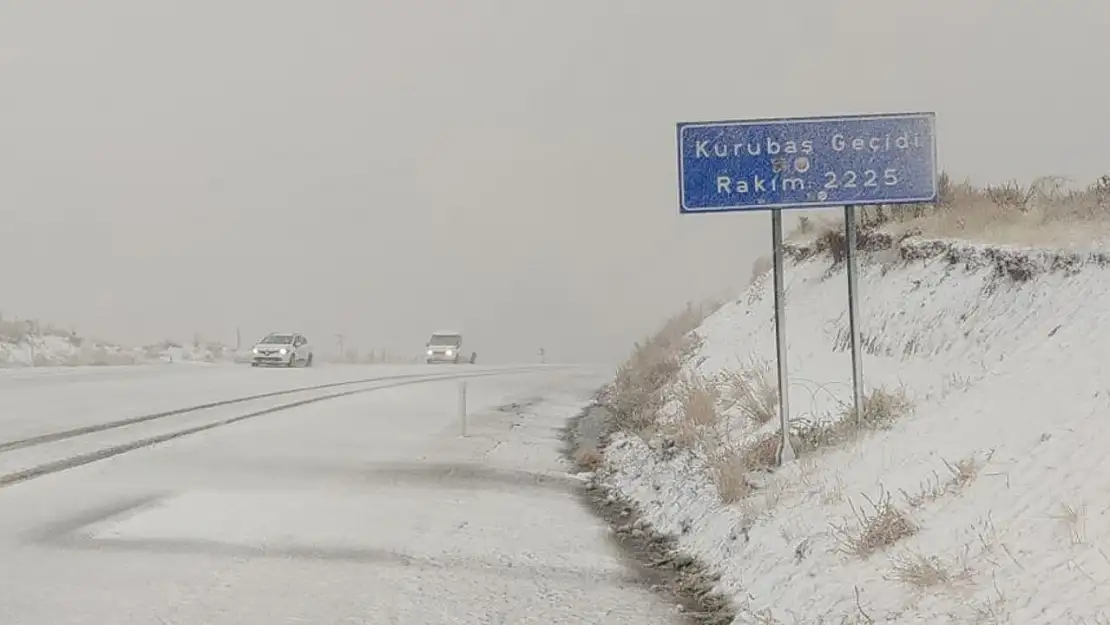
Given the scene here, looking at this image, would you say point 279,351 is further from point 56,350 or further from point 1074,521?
point 1074,521

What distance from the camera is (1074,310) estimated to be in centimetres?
1070

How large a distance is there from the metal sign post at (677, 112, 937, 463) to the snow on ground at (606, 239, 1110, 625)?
1.81 m

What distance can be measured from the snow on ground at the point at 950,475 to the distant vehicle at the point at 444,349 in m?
43.0

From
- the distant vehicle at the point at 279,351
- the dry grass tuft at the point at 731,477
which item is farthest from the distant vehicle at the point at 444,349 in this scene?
the dry grass tuft at the point at 731,477

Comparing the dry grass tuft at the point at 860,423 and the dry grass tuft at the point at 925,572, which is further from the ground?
the dry grass tuft at the point at 860,423

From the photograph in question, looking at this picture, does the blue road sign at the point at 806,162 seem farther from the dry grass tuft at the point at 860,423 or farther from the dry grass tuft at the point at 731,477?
the dry grass tuft at the point at 731,477

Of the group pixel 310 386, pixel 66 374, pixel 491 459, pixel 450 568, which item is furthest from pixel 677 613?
pixel 66 374

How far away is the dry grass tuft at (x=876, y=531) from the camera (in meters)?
7.37

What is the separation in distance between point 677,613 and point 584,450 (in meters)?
10.6

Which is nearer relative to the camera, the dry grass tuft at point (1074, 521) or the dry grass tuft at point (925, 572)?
the dry grass tuft at point (1074, 521)

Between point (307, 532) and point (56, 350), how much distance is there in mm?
39461

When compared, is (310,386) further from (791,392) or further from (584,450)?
(791,392)

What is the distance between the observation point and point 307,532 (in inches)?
417

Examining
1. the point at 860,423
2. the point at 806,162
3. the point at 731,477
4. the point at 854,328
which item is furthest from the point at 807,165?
the point at 731,477
